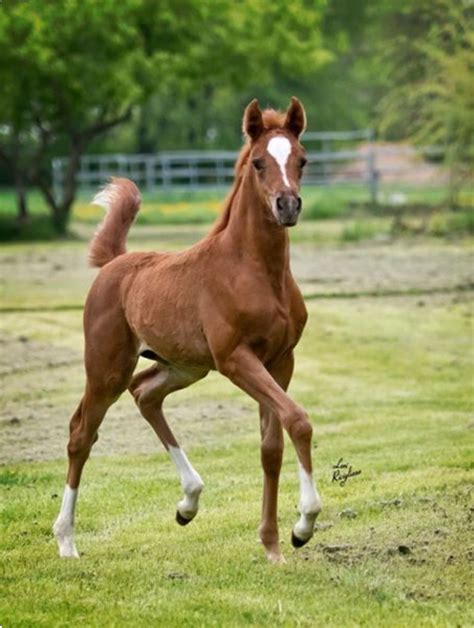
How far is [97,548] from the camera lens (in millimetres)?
9141

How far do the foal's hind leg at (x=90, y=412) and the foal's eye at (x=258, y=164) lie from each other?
1.61m

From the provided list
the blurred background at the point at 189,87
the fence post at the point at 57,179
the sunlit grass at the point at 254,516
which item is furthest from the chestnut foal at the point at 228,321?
the fence post at the point at 57,179

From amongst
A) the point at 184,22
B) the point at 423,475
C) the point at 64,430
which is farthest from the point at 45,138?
the point at 423,475

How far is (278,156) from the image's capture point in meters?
8.13

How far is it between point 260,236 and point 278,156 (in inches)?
22.3

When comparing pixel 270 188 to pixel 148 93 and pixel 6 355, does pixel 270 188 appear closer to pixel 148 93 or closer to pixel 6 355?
pixel 6 355

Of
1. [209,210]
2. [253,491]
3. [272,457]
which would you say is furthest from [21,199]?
[272,457]

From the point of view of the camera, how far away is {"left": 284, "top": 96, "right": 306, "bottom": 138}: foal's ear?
8.31m

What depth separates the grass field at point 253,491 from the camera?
748 centimetres

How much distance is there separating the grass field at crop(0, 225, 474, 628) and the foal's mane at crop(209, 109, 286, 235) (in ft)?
6.03

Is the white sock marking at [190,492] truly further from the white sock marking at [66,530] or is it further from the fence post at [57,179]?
the fence post at [57,179]

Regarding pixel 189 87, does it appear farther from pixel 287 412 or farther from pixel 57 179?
pixel 287 412

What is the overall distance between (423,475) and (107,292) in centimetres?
281

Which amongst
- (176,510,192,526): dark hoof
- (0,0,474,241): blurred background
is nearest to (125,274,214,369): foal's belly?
(176,510,192,526): dark hoof
